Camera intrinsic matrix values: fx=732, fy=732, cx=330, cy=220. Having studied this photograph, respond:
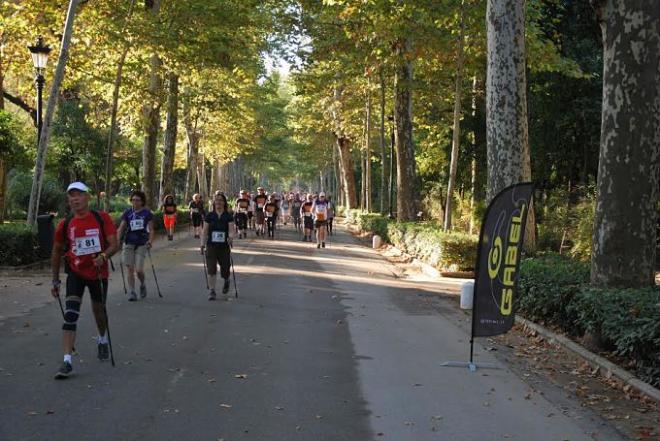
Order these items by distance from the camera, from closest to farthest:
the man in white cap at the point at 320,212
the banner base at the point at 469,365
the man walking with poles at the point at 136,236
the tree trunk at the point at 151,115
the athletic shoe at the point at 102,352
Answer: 1. the athletic shoe at the point at 102,352
2. the banner base at the point at 469,365
3. the man walking with poles at the point at 136,236
4. the man in white cap at the point at 320,212
5. the tree trunk at the point at 151,115

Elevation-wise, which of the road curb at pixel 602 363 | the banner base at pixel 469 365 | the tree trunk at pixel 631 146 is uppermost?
the tree trunk at pixel 631 146

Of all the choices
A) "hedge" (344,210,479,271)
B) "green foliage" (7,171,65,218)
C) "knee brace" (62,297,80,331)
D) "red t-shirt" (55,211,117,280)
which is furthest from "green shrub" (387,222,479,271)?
"green foliage" (7,171,65,218)

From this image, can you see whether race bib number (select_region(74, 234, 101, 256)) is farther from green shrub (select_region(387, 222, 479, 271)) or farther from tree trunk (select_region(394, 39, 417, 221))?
tree trunk (select_region(394, 39, 417, 221))

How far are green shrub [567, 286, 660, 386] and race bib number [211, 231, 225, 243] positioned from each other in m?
5.90

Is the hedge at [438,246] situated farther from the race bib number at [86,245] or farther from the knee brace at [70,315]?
the knee brace at [70,315]

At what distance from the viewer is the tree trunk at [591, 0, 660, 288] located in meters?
8.71

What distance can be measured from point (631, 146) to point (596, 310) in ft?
6.83

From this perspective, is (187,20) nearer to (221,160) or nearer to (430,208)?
(430,208)

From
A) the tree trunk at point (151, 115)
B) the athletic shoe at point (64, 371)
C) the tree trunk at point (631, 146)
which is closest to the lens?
the athletic shoe at point (64, 371)

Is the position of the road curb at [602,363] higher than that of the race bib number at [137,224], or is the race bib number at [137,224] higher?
the race bib number at [137,224]

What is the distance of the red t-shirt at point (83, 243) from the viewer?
23.0ft

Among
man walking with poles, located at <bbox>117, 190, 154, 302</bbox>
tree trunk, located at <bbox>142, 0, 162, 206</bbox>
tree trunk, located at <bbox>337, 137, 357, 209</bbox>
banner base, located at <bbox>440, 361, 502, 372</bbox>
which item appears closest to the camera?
banner base, located at <bbox>440, 361, 502, 372</bbox>

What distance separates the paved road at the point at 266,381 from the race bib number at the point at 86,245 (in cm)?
112

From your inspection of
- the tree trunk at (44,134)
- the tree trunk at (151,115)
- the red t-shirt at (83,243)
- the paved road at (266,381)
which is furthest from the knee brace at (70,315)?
the tree trunk at (151,115)
